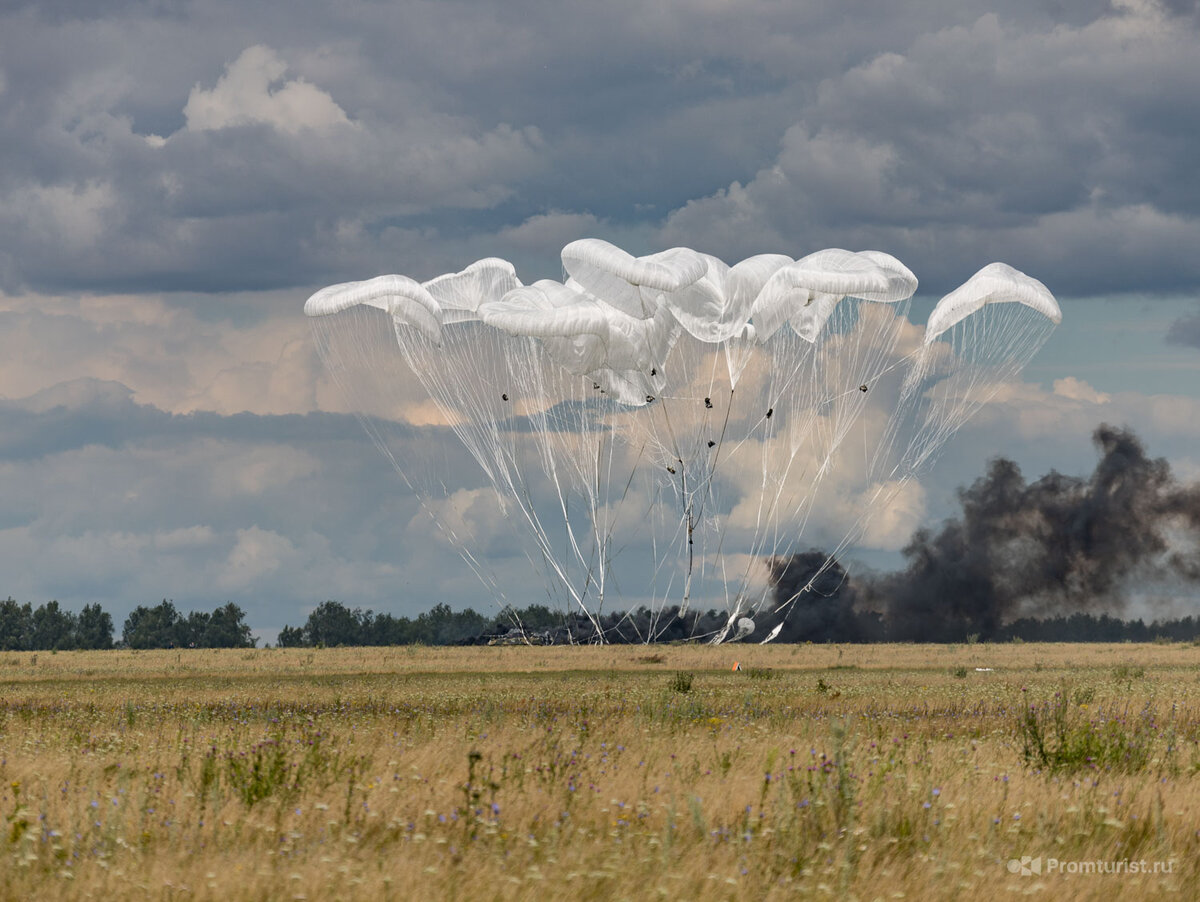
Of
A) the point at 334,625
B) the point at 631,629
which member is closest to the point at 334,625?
the point at 334,625

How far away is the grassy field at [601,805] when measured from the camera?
28.9 feet

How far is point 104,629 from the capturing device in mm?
156250

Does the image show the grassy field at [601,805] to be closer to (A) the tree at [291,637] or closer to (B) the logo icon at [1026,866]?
(B) the logo icon at [1026,866]

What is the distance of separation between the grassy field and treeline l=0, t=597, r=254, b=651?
13910 cm

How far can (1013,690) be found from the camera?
96.8 feet

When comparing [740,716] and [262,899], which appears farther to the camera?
[740,716]

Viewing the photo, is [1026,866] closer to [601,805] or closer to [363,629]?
[601,805]

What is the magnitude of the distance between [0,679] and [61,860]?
38.5m

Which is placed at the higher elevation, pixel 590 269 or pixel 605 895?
pixel 590 269

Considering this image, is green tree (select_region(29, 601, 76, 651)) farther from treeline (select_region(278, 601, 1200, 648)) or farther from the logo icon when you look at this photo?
the logo icon

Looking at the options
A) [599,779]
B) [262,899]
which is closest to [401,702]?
[599,779]

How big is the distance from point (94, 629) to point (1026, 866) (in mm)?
162289

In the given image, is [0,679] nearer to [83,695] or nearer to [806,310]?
[83,695]

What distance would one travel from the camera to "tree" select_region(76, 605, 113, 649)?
153000 mm
